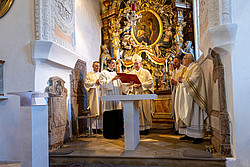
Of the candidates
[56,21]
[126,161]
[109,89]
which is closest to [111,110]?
[109,89]

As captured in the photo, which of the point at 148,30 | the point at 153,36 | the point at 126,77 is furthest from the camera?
the point at 148,30

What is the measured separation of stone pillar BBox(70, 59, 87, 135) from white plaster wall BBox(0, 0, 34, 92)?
185cm

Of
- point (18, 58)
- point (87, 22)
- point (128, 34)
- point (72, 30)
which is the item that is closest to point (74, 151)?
point (18, 58)

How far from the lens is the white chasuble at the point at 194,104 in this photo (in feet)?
15.3

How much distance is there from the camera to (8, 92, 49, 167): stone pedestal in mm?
2863

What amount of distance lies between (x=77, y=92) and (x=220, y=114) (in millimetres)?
4113

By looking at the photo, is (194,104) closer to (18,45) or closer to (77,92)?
(77,92)

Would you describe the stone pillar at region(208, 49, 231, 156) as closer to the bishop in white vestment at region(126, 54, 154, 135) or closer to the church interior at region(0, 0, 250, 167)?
the church interior at region(0, 0, 250, 167)

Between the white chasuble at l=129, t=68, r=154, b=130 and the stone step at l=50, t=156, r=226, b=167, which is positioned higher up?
the white chasuble at l=129, t=68, r=154, b=130

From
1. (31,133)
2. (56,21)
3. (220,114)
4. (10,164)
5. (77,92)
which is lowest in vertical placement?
(10,164)

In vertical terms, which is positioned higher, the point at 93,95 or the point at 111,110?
the point at 93,95

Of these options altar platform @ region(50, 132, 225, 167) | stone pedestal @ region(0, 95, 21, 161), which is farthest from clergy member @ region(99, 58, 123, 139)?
stone pedestal @ region(0, 95, 21, 161)

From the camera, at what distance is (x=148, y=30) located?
28.8ft

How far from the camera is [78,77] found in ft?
22.2
